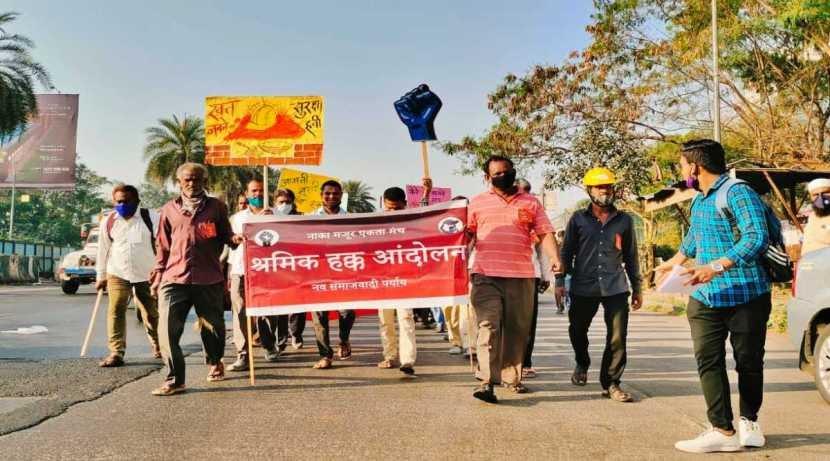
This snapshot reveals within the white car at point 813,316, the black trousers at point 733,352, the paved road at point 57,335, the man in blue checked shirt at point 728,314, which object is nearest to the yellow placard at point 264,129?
the paved road at point 57,335

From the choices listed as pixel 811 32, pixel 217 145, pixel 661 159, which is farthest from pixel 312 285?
pixel 661 159

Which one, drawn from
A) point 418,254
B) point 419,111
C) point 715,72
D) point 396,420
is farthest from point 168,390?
point 715,72

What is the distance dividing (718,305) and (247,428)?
3.06m

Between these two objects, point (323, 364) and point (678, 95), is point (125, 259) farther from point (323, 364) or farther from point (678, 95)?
point (678, 95)

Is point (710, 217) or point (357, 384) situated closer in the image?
→ point (710, 217)

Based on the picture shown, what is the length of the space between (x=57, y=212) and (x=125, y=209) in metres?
A: 73.0

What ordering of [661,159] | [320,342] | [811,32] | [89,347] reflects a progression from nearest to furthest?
[320,342] → [89,347] → [811,32] → [661,159]

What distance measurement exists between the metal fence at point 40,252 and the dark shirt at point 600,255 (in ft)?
119

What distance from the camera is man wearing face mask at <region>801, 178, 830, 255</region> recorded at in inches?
296

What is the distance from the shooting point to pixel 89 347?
30.2 ft

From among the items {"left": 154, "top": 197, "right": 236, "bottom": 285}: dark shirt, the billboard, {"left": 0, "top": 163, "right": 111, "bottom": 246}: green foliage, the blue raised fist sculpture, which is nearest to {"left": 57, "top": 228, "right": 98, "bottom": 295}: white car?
the billboard

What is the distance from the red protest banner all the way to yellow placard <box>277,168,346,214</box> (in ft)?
53.3

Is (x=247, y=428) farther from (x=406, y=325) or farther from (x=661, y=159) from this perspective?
(x=661, y=159)

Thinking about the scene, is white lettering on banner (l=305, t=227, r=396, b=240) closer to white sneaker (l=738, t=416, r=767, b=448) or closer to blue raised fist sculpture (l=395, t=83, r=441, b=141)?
blue raised fist sculpture (l=395, t=83, r=441, b=141)
